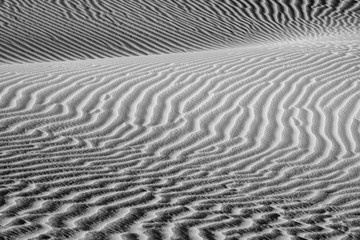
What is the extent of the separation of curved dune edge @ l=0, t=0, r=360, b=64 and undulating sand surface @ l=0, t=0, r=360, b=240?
3.70 m

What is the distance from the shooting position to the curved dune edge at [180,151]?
426 cm

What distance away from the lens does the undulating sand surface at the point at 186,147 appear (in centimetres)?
427

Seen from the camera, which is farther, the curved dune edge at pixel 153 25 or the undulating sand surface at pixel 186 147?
the curved dune edge at pixel 153 25

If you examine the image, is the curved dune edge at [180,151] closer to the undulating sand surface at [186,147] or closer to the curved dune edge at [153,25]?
the undulating sand surface at [186,147]

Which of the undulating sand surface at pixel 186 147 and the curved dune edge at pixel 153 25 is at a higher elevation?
the curved dune edge at pixel 153 25

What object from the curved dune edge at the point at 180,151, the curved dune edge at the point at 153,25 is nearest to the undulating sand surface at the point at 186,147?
the curved dune edge at the point at 180,151

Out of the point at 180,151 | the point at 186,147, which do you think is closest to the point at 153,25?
the point at 186,147

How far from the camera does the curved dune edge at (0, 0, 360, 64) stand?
13.6 metres

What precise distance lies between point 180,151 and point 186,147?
0.13 metres

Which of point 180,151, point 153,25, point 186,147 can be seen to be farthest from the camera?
point 153,25

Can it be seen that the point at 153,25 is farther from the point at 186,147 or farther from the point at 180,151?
the point at 180,151

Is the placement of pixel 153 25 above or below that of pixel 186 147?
above

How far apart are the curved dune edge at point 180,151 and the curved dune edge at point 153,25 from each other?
4.59 m

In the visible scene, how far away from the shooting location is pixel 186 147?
6.05 metres
